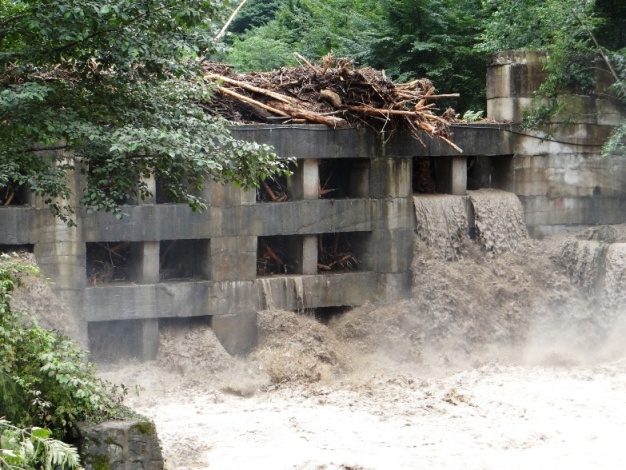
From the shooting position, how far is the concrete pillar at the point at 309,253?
698 inches

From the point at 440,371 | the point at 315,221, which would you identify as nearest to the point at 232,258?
the point at 315,221

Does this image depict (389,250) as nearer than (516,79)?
Result: Yes

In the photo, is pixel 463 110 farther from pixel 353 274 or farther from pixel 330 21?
pixel 353 274

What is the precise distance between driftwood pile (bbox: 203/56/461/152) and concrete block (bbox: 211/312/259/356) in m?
3.27

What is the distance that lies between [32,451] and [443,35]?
17499mm

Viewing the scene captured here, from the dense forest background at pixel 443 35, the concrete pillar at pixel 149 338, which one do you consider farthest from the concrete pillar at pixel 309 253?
the dense forest background at pixel 443 35

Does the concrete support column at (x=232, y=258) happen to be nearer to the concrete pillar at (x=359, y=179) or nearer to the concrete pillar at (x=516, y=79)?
the concrete pillar at (x=359, y=179)

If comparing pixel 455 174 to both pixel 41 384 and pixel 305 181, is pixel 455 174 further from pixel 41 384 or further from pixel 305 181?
pixel 41 384

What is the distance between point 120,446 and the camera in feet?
33.2

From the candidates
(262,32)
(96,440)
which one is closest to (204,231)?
(96,440)

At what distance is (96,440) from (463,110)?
16.6 meters

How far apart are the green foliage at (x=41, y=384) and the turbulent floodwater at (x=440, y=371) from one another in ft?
7.48

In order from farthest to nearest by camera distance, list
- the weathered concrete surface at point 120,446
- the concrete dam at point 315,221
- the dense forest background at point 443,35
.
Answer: the dense forest background at point 443,35 → the concrete dam at point 315,221 → the weathered concrete surface at point 120,446

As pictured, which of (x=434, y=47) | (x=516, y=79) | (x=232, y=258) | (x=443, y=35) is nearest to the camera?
(x=232, y=258)
